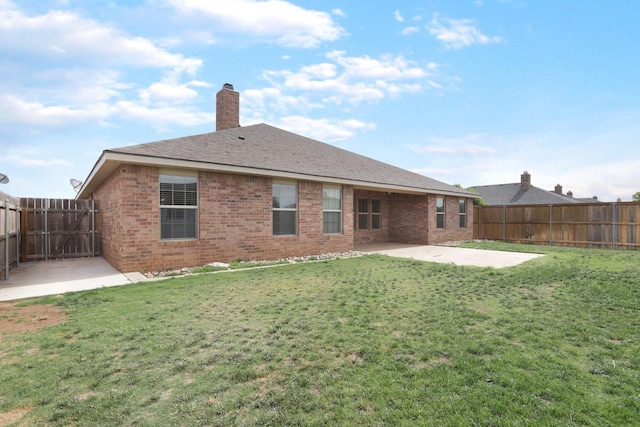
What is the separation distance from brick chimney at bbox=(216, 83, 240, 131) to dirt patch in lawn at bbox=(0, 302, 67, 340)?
33.7 feet

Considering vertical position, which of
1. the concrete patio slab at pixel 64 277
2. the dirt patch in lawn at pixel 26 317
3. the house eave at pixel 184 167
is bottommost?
the concrete patio slab at pixel 64 277

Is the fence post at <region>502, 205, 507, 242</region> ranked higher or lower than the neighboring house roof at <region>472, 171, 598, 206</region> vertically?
lower

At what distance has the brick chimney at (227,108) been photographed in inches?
548

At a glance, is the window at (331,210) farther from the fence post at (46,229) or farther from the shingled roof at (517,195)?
A: the shingled roof at (517,195)

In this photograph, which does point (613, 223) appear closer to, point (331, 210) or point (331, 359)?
point (331, 210)

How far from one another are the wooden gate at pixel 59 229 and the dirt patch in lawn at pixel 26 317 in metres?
7.21

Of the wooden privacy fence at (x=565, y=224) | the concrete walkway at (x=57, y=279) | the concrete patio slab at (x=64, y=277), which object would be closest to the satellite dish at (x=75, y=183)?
the concrete patio slab at (x=64, y=277)

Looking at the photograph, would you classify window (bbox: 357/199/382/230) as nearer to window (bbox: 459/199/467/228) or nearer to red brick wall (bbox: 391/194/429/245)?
red brick wall (bbox: 391/194/429/245)

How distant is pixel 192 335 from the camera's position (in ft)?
12.5

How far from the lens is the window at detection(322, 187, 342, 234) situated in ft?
38.6

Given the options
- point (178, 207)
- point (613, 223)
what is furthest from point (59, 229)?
point (613, 223)

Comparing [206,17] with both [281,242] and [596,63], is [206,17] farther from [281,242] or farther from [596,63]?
[596,63]

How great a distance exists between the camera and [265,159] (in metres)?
10.5

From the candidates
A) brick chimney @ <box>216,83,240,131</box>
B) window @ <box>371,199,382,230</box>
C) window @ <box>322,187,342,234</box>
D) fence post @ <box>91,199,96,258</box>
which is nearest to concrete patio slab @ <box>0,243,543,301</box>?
fence post @ <box>91,199,96,258</box>
